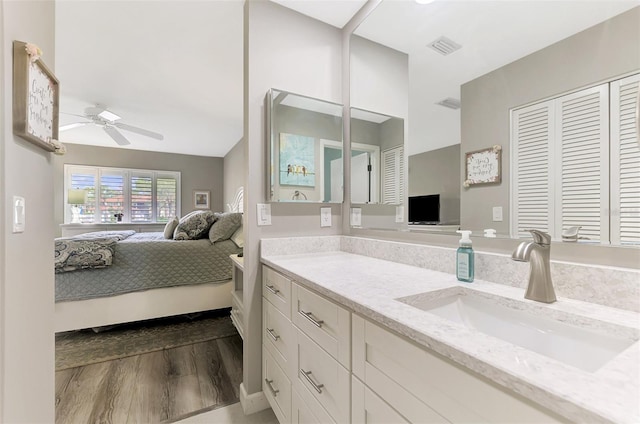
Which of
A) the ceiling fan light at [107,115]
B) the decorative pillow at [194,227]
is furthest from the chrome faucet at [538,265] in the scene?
the ceiling fan light at [107,115]

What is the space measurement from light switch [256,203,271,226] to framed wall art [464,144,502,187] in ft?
3.36

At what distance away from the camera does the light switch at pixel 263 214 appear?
1569 millimetres

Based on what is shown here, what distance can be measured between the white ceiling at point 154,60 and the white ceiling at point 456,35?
1101 mm

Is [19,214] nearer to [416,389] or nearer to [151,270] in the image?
[416,389]

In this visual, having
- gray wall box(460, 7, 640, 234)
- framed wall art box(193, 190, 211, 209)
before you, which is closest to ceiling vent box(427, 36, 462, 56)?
gray wall box(460, 7, 640, 234)

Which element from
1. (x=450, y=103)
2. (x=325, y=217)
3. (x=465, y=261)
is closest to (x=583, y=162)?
(x=465, y=261)

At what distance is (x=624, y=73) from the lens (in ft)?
2.42

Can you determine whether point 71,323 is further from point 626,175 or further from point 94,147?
point 94,147

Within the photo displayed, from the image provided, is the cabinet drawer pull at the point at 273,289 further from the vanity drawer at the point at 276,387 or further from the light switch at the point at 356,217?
the light switch at the point at 356,217

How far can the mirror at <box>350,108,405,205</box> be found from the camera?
1543mm

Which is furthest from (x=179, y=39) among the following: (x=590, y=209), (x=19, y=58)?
(x=590, y=209)

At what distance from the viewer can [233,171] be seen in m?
6.05

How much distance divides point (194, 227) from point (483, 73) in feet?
9.67

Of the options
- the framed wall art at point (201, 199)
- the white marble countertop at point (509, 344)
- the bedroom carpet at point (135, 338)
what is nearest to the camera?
the white marble countertop at point (509, 344)
